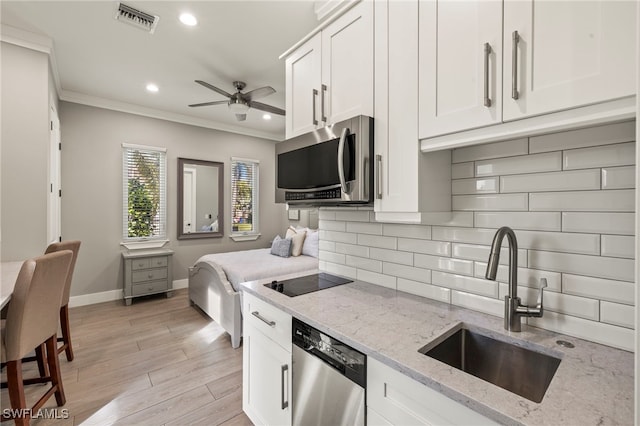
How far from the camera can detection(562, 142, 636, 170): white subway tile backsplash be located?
0.94m

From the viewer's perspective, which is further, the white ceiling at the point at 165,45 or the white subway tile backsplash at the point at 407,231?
the white ceiling at the point at 165,45

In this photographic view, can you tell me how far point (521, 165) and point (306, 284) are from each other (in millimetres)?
1239

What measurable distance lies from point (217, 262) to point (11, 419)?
6.42ft

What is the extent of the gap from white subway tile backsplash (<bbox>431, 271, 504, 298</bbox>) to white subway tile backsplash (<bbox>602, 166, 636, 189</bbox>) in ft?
1.74

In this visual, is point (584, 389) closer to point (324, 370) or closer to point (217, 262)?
point (324, 370)

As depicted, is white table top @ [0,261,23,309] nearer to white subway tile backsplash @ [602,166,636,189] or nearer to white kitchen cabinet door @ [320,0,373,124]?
white kitchen cabinet door @ [320,0,373,124]

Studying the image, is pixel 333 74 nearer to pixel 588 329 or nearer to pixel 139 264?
pixel 588 329

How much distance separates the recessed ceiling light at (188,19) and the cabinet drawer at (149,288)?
3.34m

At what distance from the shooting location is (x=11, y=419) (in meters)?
1.83

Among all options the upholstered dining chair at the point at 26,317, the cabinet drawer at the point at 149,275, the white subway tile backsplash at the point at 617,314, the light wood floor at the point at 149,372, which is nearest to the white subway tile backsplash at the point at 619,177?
the white subway tile backsplash at the point at 617,314

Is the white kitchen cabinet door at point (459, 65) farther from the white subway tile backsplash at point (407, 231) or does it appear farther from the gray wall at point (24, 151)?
the gray wall at point (24, 151)

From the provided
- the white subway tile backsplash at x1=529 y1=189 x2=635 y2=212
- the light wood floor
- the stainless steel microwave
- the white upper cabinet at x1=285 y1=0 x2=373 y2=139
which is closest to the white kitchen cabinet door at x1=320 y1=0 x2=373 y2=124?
the white upper cabinet at x1=285 y1=0 x2=373 y2=139

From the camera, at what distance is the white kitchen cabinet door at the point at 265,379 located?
4.49 feet

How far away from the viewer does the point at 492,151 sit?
1.26 metres
